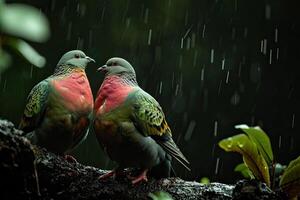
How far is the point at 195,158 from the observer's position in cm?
663

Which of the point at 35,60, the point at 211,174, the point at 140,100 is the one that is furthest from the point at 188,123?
the point at 35,60

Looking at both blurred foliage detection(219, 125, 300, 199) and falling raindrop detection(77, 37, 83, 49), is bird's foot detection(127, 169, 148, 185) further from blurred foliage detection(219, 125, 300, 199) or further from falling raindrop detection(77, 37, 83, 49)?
falling raindrop detection(77, 37, 83, 49)

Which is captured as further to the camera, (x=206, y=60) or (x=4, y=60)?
(x=206, y=60)

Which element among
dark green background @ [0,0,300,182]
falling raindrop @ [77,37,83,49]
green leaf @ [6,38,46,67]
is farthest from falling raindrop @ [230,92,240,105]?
green leaf @ [6,38,46,67]

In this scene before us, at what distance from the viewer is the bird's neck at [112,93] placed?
2.18 m

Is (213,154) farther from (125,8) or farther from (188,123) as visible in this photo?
(125,8)

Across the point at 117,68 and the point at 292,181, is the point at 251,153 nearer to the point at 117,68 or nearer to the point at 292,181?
the point at 292,181

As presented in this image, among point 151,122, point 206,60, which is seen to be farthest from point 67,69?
point 206,60

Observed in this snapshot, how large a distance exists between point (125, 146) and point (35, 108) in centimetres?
47

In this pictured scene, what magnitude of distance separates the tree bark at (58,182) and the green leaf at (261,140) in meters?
0.28

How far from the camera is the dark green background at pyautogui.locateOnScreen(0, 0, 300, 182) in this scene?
6176 millimetres

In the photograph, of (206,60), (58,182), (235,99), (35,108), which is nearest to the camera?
(58,182)

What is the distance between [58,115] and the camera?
2150 millimetres

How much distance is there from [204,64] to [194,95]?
0.47 m
